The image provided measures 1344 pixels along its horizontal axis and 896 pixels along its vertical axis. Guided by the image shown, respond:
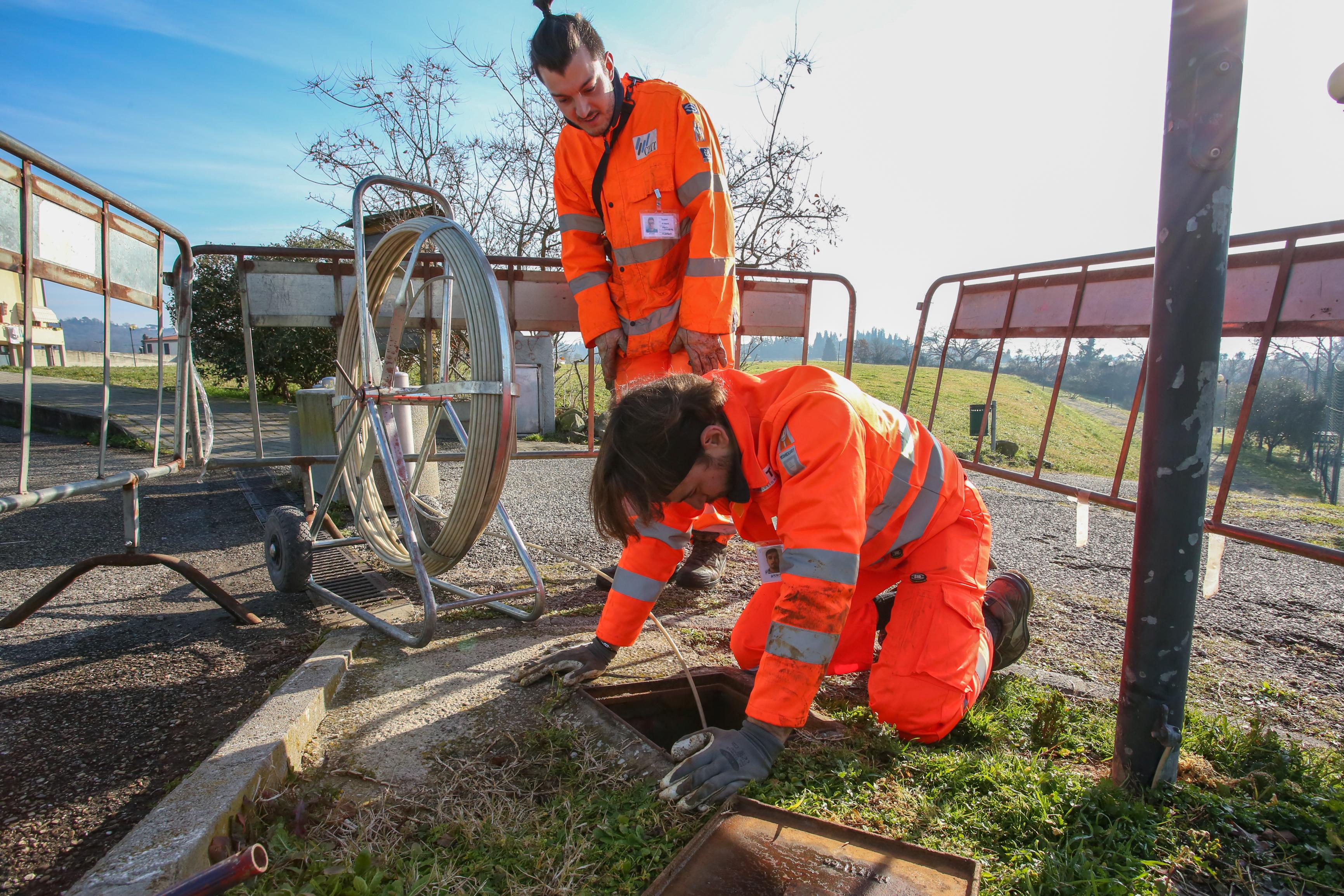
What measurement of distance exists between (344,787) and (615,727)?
2.44ft

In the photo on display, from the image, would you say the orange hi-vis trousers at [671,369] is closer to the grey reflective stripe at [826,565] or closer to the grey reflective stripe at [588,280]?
the grey reflective stripe at [588,280]

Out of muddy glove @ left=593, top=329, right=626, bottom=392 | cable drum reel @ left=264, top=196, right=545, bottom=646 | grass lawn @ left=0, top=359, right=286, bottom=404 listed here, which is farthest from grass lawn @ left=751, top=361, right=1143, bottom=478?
grass lawn @ left=0, top=359, right=286, bottom=404

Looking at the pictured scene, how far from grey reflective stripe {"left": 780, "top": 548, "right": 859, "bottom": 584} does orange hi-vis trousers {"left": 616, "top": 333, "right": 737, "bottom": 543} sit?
1352 millimetres

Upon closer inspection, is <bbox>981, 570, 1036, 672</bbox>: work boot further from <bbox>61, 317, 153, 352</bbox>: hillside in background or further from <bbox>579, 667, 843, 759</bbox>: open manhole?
<bbox>61, 317, 153, 352</bbox>: hillside in background

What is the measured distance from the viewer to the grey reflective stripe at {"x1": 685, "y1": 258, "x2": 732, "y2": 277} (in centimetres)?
302

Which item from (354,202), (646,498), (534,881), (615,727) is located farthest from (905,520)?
(354,202)

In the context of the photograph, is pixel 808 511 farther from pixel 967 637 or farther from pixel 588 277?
pixel 588 277

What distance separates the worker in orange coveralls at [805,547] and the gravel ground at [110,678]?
3.56 feet

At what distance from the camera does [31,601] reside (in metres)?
2.97

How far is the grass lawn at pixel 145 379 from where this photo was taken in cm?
1513

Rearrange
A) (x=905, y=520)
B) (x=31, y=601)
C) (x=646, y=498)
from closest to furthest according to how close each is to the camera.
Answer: (x=646, y=498), (x=905, y=520), (x=31, y=601)

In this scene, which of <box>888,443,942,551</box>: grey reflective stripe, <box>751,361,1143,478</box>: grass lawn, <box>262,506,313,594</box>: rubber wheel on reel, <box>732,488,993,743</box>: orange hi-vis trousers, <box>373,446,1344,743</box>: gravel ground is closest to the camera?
<box>732,488,993,743</box>: orange hi-vis trousers

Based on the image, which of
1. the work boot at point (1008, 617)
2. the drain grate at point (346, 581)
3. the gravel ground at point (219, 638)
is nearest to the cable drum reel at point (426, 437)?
the drain grate at point (346, 581)

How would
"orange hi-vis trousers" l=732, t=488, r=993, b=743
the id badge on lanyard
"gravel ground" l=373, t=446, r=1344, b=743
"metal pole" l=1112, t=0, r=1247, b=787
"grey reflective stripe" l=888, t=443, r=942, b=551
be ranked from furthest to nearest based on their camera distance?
1. the id badge on lanyard
2. "gravel ground" l=373, t=446, r=1344, b=743
3. "grey reflective stripe" l=888, t=443, r=942, b=551
4. "orange hi-vis trousers" l=732, t=488, r=993, b=743
5. "metal pole" l=1112, t=0, r=1247, b=787
